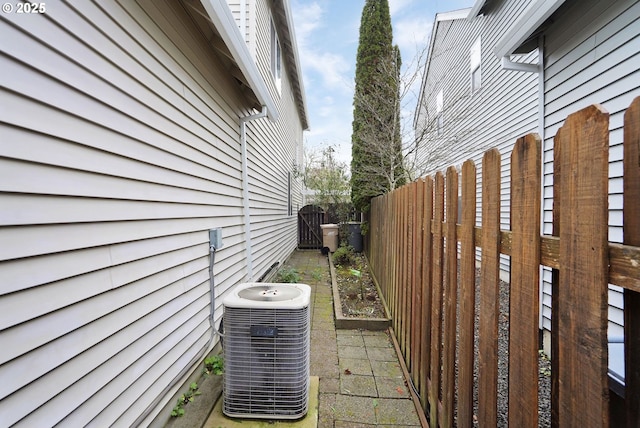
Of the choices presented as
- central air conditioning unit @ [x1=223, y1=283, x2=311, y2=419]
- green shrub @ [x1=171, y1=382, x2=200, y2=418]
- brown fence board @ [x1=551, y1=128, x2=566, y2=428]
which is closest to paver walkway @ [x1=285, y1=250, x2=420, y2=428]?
central air conditioning unit @ [x1=223, y1=283, x2=311, y2=419]

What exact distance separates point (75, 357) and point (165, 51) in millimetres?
2093

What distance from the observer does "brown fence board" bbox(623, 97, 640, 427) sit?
0.77 metres

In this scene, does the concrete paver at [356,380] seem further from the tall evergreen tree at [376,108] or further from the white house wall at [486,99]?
the tall evergreen tree at [376,108]

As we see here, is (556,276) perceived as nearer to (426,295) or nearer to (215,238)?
(426,295)

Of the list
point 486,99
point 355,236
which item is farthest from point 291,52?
point 355,236

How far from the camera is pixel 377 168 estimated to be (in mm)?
7004

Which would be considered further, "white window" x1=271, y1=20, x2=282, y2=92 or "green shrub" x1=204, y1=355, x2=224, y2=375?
"white window" x1=271, y1=20, x2=282, y2=92

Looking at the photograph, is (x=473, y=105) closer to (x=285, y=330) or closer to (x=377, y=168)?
(x=377, y=168)

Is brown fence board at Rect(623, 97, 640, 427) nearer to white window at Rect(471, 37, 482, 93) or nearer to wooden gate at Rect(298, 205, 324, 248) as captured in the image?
white window at Rect(471, 37, 482, 93)

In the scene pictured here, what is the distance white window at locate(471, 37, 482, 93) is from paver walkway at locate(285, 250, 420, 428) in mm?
7120

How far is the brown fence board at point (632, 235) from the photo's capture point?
2.51 ft

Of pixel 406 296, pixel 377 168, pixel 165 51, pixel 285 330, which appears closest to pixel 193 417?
pixel 285 330

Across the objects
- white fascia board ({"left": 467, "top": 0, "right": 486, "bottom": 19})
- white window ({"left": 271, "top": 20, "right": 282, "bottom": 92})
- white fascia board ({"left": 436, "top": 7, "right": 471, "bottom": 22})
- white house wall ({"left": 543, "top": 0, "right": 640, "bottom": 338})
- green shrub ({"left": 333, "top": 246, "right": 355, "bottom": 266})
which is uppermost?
white fascia board ({"left": 436, "top": 7, "right": 471, "bottom": 22})

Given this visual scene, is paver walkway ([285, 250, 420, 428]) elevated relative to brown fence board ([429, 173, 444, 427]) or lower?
lower
